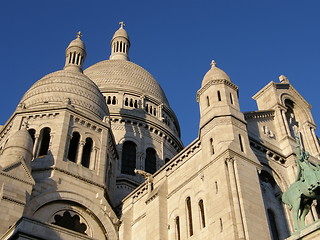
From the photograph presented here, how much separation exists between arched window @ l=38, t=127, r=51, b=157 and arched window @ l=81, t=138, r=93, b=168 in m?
2.23

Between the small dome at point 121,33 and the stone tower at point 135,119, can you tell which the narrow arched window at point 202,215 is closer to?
the stone tower at point 135,119

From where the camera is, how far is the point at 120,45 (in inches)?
2096

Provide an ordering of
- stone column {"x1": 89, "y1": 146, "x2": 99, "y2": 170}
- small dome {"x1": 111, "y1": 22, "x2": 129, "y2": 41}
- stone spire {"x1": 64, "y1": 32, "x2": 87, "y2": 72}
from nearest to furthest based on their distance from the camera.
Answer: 1. stone column {"x1": 89, "y1": 146, "x2": 99, "y2": 170}
2. stone spire {"x1": 64, "y1": 32, "x2": 87, "y2": 72}
3. small dome {"x1": 111, "y1": 22, "x2": 129, "y2": 41}

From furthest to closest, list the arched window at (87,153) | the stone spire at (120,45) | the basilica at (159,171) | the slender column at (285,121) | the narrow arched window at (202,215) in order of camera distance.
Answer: the stone spire at (120,45) < the arched window at (87,153) < the slender column at (285,121) < the narrow arched window at (202,215) < the basilica at (159,171)

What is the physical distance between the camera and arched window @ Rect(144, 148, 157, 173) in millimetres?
38219

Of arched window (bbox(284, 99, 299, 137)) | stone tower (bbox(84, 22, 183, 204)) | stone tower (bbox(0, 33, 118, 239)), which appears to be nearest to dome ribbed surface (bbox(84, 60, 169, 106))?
stone tower (bbox(84, 22, 183, 204))

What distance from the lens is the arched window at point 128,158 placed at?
122 ft

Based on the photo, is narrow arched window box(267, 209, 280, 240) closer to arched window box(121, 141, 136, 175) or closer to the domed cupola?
the domed cupola

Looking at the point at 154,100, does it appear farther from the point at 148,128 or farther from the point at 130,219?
the point at 130,219

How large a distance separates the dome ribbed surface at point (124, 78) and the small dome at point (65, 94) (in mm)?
10449

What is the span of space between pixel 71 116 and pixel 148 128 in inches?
504

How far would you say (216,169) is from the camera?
21031 mm

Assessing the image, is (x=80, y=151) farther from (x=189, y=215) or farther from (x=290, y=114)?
(x=290, y=114)

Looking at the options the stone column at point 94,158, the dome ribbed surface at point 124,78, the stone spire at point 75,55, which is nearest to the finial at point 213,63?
the stone column at point 94,158
